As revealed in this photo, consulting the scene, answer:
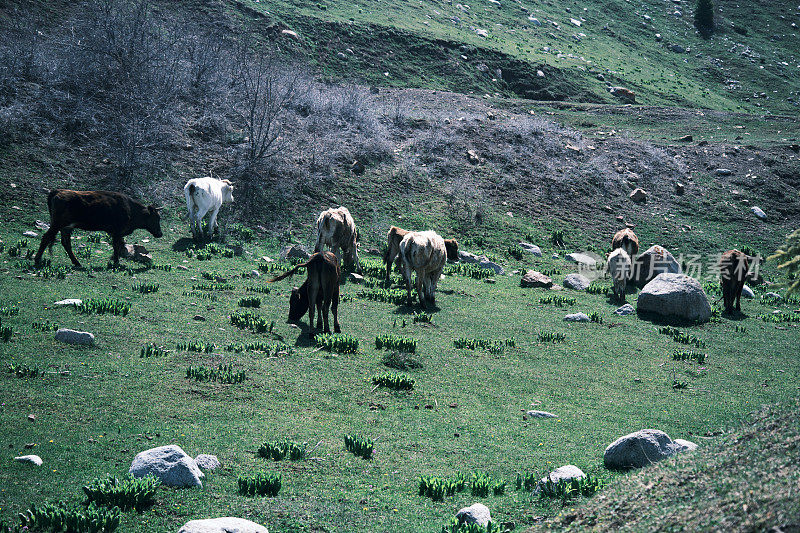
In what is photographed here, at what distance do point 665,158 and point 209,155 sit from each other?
23902mm

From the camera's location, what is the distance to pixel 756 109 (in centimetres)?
5447

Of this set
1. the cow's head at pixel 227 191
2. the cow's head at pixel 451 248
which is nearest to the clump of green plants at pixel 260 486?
the cow's head at pixel 451 248

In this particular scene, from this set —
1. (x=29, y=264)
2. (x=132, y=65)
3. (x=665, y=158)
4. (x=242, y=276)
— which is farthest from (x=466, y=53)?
(x=29, y=264)

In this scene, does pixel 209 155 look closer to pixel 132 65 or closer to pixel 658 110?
pixel 132 65

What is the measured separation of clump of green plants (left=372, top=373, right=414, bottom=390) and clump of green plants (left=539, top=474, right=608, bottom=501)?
364 cm

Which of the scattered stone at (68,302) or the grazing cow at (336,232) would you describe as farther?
the grazing cow at (336,232)

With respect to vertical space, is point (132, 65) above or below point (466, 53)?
below

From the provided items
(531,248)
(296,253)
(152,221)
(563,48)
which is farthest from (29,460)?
(563,48)

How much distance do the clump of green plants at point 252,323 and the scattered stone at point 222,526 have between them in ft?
23.2

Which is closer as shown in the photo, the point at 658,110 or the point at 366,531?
the point at 366,531

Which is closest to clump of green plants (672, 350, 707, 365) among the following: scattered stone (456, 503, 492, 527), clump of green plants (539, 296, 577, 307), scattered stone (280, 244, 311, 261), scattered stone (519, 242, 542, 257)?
clump of green plants (539, 296, 577, 307)

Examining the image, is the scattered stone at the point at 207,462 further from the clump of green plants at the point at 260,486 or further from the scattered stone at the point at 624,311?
the scattered stone at the point at 624,311

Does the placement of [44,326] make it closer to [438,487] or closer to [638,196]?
[438,487]

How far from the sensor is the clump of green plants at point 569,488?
6.98 metres
